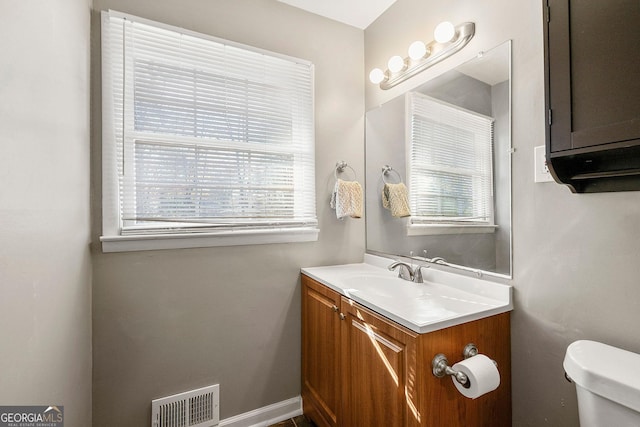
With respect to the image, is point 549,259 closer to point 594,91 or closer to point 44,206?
point 594,91

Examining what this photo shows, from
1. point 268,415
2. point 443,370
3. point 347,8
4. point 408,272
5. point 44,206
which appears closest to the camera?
point 44,206

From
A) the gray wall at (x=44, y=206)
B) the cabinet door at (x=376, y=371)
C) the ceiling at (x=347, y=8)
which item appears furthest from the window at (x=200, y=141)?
the cabinet door at (x=376, y=371)

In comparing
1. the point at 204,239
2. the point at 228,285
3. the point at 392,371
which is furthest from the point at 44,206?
the point at 392,371

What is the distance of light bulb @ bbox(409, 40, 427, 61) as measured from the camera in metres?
1.52

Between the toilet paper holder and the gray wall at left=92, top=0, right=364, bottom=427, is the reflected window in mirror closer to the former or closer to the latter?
the gray wall at left=92, top=0, right=364, bottom=427

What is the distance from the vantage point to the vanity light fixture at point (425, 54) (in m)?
1.37

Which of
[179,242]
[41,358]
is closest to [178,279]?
[179,242]

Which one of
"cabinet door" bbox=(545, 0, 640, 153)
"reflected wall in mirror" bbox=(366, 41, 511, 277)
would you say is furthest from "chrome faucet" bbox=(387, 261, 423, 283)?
"cabinet door" bbox=(545, 0, 640, 153)

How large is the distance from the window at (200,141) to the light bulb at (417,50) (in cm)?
63

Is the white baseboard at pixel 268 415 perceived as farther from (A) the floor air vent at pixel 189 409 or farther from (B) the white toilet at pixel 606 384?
(B) the white toilet at pixel 606 384

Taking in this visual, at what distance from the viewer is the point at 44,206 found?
33.7 inches

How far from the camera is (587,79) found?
2.62 feet

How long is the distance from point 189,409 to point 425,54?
2.25 m

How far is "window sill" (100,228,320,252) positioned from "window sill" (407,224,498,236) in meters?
0.59
